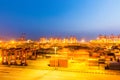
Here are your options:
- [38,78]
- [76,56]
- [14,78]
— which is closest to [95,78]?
[38,78]

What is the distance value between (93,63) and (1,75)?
13.9 meters

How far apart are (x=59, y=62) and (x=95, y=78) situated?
8942 millimetres

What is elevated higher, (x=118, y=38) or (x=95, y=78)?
(x=118, y=38)

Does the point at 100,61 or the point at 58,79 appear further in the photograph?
the point at 100,61

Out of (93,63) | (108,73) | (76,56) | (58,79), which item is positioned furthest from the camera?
(76,56)

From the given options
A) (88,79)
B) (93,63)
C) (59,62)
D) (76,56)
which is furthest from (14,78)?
(76,56)

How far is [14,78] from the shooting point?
23109mm

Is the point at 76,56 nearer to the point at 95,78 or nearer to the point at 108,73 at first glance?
the point at 108,73

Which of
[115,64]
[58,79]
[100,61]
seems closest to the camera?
[58,79]

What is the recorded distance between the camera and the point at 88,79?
23.0 meters

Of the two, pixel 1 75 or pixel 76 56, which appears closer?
pixel 1 75

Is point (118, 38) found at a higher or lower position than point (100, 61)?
higher

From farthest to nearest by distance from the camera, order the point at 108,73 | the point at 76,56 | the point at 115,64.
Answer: the point at 76,56 < the point at 115,64 < the point at 108,73

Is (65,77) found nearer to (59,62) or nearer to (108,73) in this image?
(108,73)
